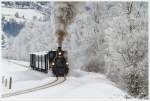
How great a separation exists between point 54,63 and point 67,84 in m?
0.28

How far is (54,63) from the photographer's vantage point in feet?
14.0

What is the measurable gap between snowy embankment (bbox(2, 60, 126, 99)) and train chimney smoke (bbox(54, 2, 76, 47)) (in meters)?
0.43

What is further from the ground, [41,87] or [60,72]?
[60,72]

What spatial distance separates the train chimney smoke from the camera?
4.17 metres

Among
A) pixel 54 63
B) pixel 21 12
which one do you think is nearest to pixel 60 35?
pixel 54 63

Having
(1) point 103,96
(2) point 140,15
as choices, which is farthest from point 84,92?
(2) point 140,15

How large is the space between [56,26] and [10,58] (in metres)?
0.62

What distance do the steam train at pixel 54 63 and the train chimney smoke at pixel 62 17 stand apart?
0.39ft

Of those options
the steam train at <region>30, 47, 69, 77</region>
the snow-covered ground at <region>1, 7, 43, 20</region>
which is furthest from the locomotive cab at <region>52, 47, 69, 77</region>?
the snow-covered ground at <region>1, 7, 43, 20</region>

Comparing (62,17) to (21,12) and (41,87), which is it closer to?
(21,12)

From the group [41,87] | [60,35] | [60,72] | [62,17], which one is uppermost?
[62,17]

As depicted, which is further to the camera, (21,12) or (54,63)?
(54,63)

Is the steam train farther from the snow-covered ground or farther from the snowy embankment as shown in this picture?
the snow-covered ground

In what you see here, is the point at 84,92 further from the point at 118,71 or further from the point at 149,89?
the point at 149,89
